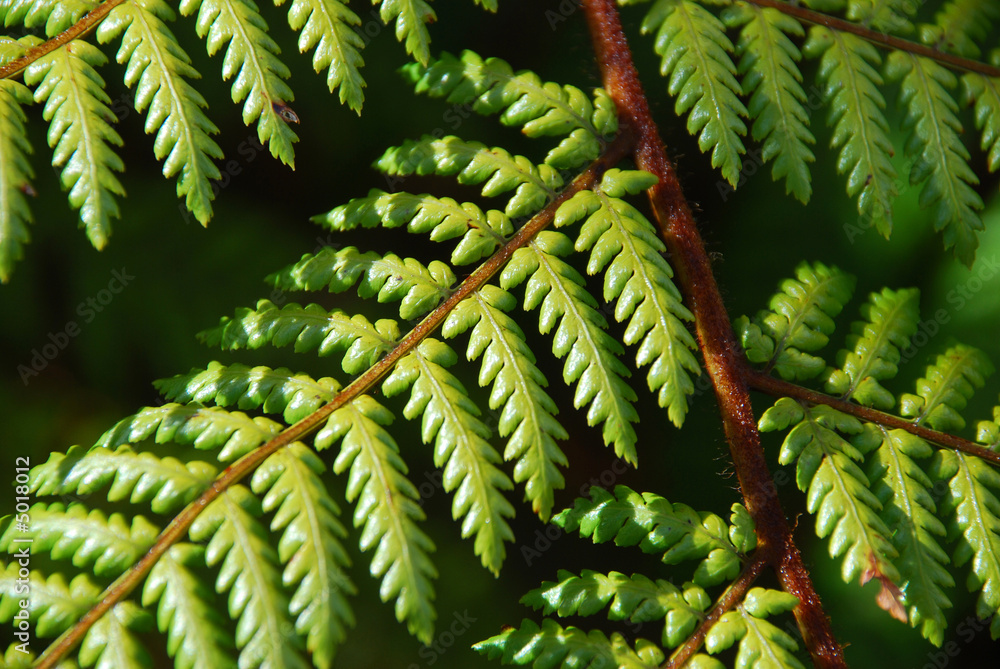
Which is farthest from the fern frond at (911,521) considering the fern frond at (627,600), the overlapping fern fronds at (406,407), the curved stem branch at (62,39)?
the curved stem branch at (62,39)

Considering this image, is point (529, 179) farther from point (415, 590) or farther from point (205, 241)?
point (205, 241)

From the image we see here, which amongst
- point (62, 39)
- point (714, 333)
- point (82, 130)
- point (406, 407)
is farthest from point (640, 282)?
point (62, 39)

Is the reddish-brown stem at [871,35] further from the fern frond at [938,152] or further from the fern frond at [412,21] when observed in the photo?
the fern frond at [412,21]

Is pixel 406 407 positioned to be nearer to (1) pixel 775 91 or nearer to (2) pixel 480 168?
(2) pixel 480 168

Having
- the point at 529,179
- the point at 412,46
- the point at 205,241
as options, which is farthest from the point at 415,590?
the point at 205,241

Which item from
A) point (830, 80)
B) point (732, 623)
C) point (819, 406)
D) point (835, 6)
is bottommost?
point (732, 623)

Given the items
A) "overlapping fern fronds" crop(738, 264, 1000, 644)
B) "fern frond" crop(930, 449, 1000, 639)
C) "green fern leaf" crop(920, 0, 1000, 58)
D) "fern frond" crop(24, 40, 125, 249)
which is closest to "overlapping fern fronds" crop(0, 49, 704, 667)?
"overlapping fern fronds" crop(738, 264, 1000, 644)
